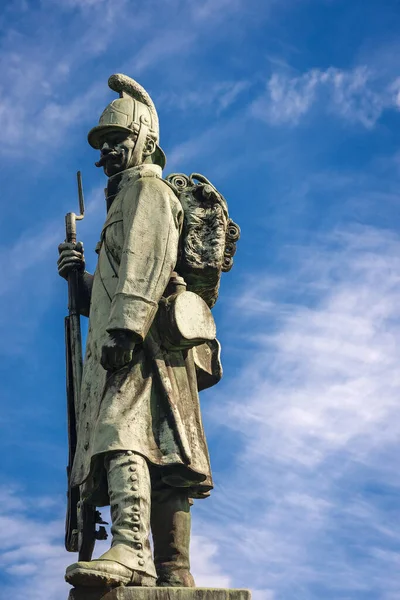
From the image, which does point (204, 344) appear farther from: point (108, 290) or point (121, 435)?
point (121, 435)

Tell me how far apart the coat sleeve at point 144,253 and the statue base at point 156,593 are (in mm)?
1816

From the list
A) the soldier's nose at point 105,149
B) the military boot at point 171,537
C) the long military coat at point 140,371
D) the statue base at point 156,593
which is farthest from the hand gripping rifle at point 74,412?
the statue base at point 156,593

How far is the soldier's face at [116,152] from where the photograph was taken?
9.12 m

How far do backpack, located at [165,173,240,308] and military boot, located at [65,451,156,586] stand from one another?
1854mm

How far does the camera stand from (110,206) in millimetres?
9102

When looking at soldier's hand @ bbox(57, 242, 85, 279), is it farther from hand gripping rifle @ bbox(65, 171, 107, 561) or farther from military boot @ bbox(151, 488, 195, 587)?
military boot @ bbox(151, 488, 195, 587)

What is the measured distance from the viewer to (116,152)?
9117 millimetres

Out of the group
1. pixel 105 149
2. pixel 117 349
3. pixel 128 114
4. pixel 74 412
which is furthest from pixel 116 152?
pixel 74 412

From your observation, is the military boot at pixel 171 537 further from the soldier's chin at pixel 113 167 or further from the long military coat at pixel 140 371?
the soldier's chin at pixel 113 167

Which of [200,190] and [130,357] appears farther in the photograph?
[200,190]

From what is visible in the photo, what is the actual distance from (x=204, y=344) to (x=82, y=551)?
1.99 meters

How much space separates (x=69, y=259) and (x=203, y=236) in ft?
4.05

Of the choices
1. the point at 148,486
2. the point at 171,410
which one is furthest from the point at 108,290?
the point at 148,486

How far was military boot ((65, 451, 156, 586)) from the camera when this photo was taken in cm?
700
